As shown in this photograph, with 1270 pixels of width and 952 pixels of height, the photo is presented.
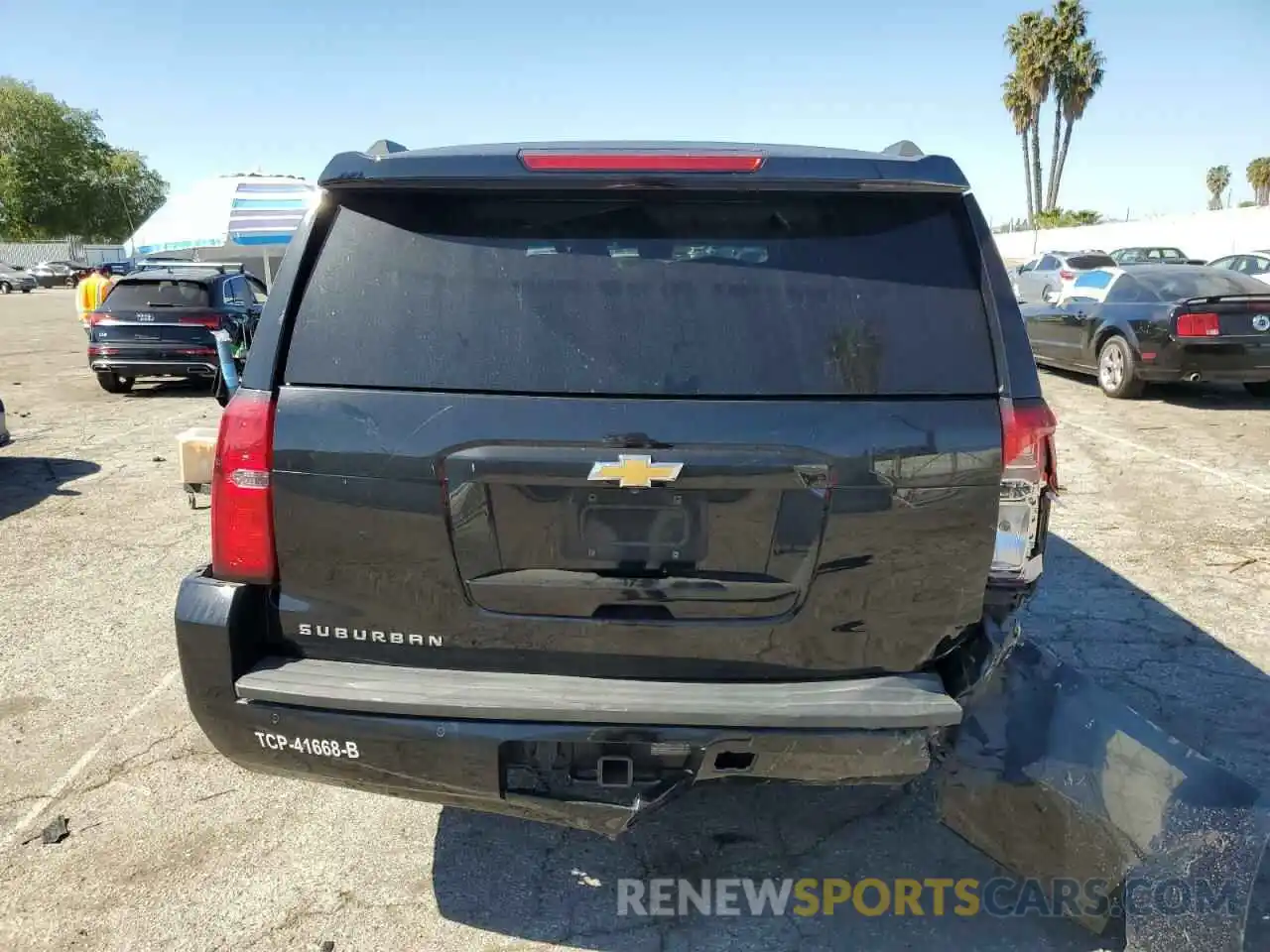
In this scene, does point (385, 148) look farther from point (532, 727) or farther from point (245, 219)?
point (245, 219)

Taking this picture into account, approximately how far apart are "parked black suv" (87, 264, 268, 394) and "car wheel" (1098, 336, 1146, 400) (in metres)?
11.1

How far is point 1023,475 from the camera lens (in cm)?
227

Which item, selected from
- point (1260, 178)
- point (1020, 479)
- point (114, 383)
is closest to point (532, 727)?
point (1020, 479)

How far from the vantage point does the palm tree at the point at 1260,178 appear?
5691 centimetres

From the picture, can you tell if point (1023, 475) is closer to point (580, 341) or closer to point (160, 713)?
point (580, 341)

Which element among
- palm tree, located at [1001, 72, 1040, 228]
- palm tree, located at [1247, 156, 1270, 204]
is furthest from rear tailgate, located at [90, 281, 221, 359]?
palm tree, located at [1247, 156, 1270, 204]

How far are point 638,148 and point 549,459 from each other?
2.85ft

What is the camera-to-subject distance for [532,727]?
2.18 meters

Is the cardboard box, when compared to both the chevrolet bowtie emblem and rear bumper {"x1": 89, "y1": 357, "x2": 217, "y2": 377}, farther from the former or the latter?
rear bumper {"x1": 89, "y1": 357, "x2": 217, "y2": 377}

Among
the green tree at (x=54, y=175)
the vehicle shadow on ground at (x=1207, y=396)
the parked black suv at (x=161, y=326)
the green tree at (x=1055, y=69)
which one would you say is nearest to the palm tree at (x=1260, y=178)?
the green tree at (x=1055, y=69)

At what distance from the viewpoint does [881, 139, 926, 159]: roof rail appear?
240 cm

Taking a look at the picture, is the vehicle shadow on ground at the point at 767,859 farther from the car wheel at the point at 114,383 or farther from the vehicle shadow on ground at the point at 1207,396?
the car wheel at the point at 114,383

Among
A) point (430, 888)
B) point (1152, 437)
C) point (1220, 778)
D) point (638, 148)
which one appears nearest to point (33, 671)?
point (430, 888)

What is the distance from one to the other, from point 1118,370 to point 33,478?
38.6ft
